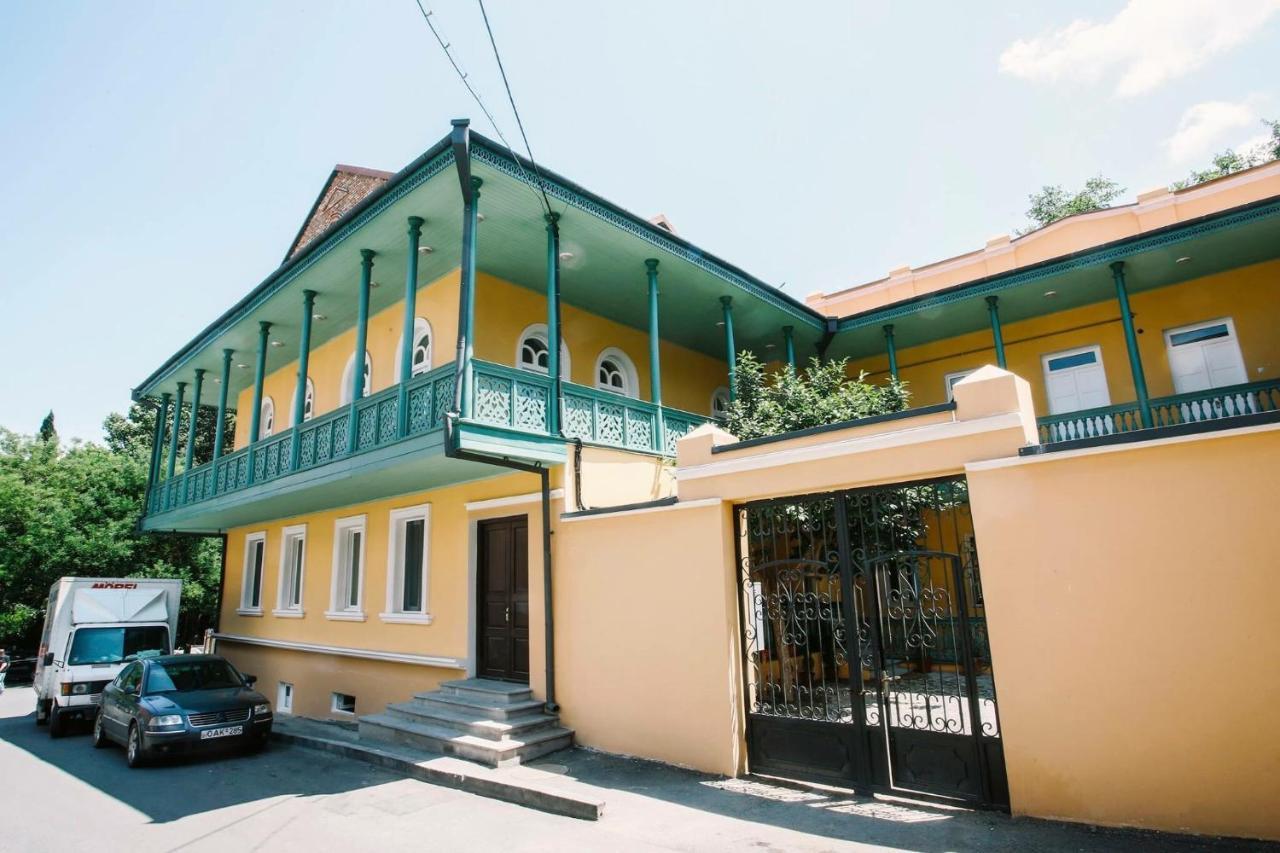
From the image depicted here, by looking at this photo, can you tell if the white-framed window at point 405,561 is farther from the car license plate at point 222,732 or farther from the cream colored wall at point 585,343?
the cream colored wall at point 585,343

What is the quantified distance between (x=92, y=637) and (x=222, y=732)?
22.6 ft

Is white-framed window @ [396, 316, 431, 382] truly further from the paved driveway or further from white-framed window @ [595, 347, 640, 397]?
the paved driveway

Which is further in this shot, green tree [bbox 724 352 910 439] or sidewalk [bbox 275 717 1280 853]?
green tree [bbox 724 352 910 439]

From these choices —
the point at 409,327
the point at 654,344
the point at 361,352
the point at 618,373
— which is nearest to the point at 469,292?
the point at 409,327

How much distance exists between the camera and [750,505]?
7.03 m

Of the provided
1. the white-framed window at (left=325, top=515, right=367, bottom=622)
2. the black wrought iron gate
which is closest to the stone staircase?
the black wrought iron gate

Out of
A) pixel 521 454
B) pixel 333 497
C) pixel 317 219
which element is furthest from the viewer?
pixel 317 219

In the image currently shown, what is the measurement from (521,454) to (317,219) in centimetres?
1061

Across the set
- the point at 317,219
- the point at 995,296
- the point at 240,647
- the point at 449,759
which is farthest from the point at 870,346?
the point at 240,647

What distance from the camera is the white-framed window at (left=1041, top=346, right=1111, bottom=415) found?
506 inches

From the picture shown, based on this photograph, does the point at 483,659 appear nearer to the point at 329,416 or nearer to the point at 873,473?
the point at 329,416

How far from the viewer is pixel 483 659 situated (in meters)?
9.79

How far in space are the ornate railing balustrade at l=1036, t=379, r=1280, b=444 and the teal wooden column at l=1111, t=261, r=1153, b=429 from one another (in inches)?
8.2

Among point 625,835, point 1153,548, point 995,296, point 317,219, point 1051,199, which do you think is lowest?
point 625,835
